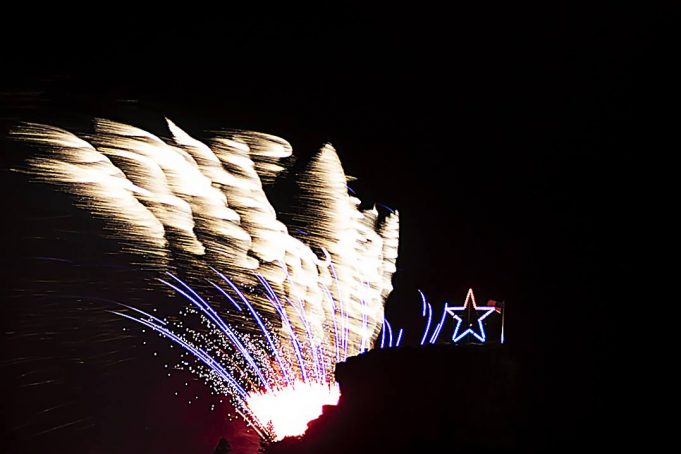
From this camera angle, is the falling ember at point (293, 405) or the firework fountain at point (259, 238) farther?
the falling ember at point (293, 405)

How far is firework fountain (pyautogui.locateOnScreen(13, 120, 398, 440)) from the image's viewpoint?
14656mm

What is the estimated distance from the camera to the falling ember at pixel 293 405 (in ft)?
49.9

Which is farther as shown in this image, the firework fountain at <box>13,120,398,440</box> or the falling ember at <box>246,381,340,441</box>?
the falling ember at <box>246,381,340,441</box>

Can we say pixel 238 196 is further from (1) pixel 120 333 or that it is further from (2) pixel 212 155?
(1) pixel 120 333

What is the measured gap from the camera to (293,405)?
15453 millimetres

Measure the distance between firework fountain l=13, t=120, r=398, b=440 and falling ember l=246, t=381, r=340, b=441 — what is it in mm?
21

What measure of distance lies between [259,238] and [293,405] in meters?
2.85

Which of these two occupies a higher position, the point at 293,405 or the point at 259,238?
the point at 259,238

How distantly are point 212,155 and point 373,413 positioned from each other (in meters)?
5.16

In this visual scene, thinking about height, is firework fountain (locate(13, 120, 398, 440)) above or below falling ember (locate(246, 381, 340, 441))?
above

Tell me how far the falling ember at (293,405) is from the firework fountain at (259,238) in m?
0.02

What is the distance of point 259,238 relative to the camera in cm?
1555

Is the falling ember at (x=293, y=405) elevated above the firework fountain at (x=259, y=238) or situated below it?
below

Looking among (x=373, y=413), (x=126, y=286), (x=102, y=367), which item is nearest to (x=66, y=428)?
(x=102, y=367)
